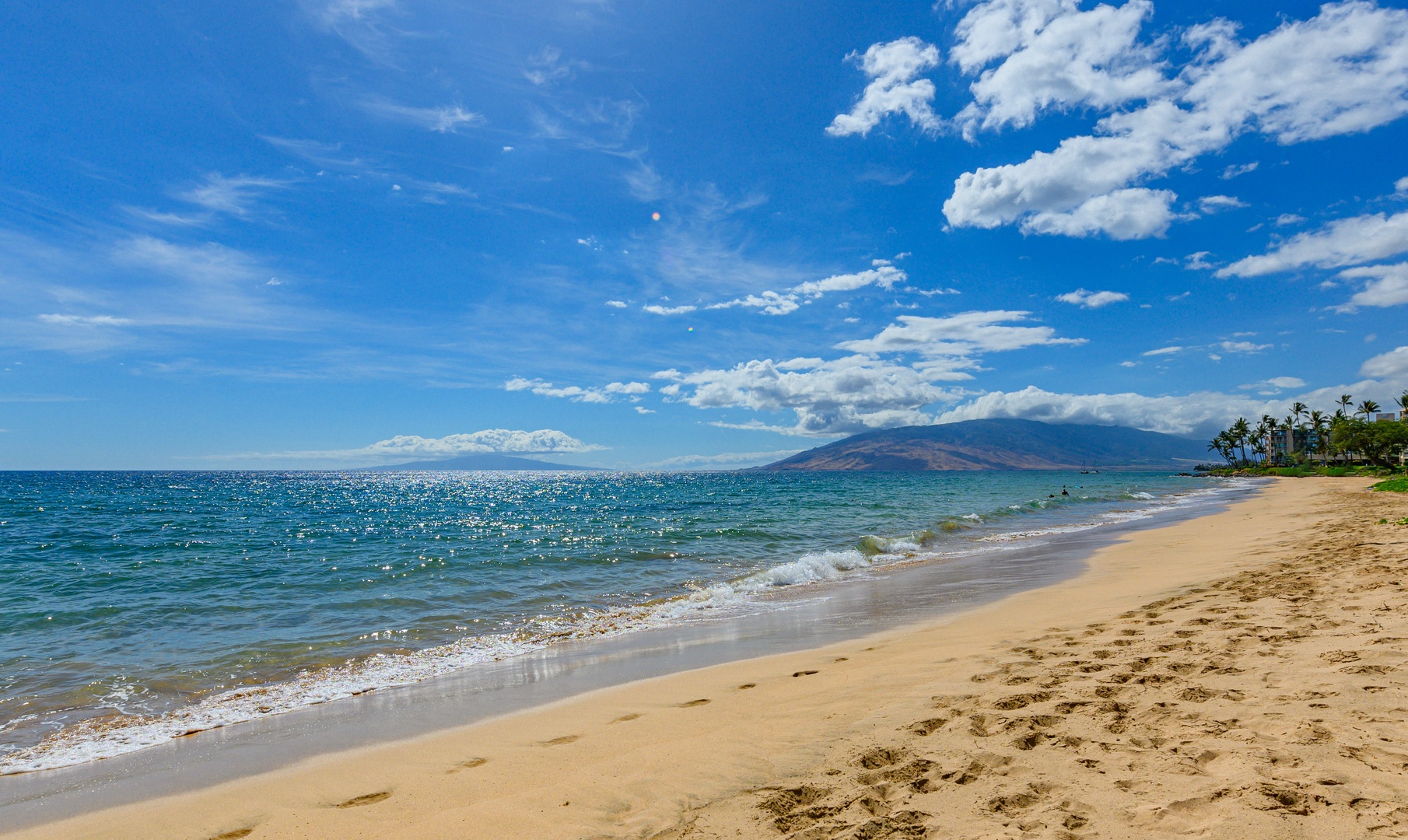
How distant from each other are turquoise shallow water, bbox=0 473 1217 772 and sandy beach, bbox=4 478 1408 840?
3681 millimetres

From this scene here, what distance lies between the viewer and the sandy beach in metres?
4.05

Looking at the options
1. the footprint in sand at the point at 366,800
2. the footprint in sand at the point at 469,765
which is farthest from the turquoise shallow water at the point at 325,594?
the footprint in sand at the point at 469,765

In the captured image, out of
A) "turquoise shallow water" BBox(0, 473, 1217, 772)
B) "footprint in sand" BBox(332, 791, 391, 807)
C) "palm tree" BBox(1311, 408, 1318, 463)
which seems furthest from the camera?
"palm tree" BBox(1311, 408, 1318, 463)

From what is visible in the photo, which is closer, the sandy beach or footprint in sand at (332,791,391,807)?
the sandy beach

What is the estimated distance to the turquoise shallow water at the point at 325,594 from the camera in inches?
362

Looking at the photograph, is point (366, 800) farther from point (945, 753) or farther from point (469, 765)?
point (945, 753)

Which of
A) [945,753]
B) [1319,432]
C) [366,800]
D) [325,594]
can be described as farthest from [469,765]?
[1319,432]

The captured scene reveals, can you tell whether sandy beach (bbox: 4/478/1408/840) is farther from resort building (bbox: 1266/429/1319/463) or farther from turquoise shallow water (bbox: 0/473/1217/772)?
resort building (bbox: 1266/429/1319/463)

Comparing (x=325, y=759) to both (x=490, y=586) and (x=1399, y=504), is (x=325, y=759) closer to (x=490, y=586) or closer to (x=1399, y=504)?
(x=490, y=586)

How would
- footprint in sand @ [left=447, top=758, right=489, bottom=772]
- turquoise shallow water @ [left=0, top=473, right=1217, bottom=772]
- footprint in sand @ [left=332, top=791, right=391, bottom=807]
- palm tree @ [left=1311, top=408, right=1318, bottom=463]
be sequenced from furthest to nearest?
palm tree @ [left=1311, top=408, right=1318, bottom=463], turquoise shallow water @ [left=0, top=473, right=1217, bottom=772], footprint in sand @ [left=447, top=758, right=489, bottom=772], footprint in sand @ [left=332, top=791, right=391, bottom=807]

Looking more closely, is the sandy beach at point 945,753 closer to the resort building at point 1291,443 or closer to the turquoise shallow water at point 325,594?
the turquoise shallow water at point 325,594

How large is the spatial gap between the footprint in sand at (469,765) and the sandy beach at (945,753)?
3 cm

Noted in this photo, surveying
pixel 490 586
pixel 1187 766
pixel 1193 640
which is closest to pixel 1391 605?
pixel 1193 640

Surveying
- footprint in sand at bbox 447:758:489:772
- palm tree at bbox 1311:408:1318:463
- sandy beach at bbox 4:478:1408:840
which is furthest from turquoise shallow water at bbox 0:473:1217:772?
palm tree at bbox 1311:408:1318:463
